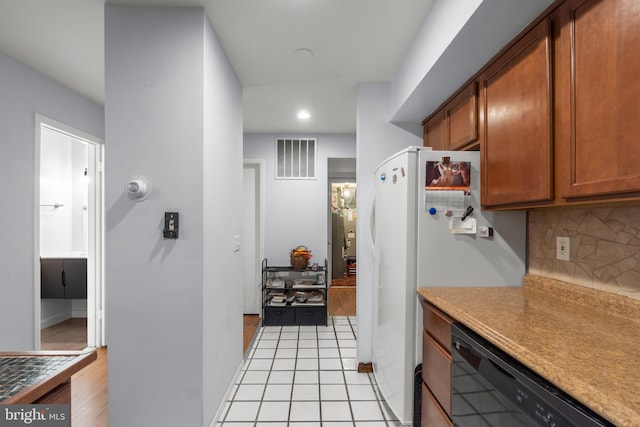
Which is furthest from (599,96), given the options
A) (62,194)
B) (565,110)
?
(62,194)

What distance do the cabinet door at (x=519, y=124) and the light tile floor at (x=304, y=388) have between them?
158 cm

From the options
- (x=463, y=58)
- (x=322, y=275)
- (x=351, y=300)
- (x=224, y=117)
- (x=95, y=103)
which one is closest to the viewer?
(x=463, y=58)

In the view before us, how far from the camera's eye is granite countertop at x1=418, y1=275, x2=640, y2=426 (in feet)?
2.45

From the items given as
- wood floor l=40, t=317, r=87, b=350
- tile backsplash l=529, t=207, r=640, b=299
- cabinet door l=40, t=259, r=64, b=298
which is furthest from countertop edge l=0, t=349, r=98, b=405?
cabinet door l=40, t=259, r=64, b=298

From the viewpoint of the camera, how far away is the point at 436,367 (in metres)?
1.55

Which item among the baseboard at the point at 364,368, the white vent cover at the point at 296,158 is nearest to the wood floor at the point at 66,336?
the baseboard at the point at 364,368

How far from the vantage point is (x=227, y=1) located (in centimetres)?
168

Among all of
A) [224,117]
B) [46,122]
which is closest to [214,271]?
[224,117]

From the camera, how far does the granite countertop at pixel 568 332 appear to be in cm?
75

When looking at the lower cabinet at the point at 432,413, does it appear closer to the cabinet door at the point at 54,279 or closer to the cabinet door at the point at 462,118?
the cabinet door at the point at 462,118

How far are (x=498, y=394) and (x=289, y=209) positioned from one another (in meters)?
→ 3.41

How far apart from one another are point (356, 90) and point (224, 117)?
1.29m

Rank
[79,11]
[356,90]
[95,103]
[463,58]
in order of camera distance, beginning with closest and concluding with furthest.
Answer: [463,58] < [79,11] < [356,90] < [95,103]

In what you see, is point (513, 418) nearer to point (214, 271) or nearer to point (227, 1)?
point (214, 271)
